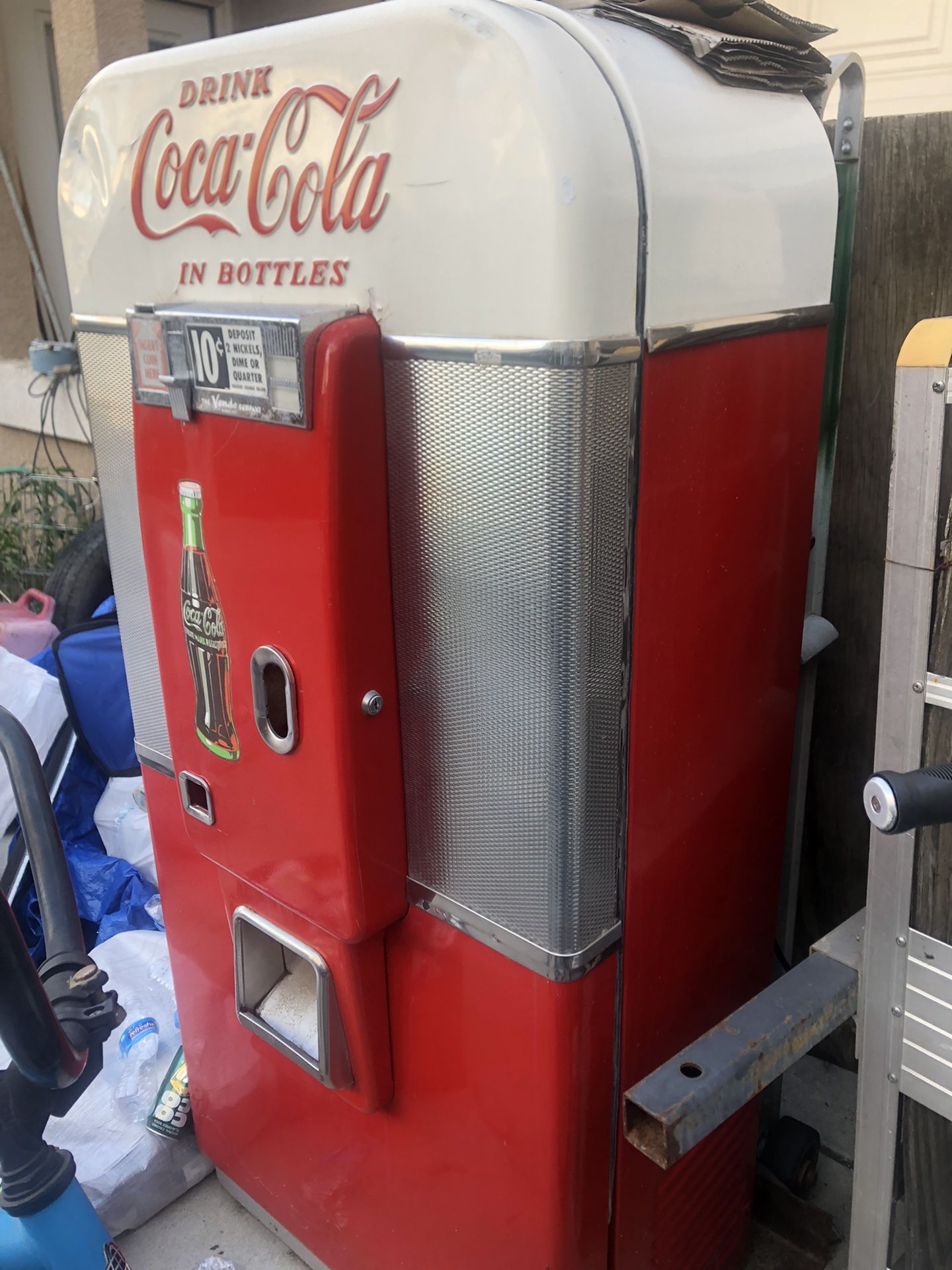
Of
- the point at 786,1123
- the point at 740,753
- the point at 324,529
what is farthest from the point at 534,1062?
the point at 786,1123

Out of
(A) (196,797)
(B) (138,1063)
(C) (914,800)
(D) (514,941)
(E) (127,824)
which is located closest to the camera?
(C) (914,800)

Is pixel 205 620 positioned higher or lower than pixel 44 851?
higher

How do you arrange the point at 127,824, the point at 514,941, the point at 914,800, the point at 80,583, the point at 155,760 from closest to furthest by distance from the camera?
the point at 914,800, the point at 514,941, the point at 155,760, the point at 127,824, the point at 80,583

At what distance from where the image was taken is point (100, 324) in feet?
5.36

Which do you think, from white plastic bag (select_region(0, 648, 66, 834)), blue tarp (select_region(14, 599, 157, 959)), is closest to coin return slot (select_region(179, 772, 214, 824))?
blue tarp (select_region(14, 599, 157, 959))

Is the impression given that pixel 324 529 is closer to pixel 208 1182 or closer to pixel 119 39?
pixel 208 1182

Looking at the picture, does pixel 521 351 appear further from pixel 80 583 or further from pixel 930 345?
pixel 80 583

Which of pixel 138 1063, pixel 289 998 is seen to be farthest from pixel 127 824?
pixel 289 998

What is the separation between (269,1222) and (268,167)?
1927 millimetres

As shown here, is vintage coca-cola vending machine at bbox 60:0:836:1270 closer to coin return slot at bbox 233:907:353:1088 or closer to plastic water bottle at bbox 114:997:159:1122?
coin return slot at bbox 233:907:353:1088

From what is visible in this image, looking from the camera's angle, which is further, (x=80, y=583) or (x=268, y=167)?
(x=80, y=583)

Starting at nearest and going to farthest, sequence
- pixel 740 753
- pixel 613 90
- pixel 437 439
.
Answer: pixel 613 90 < pixel 437 439 < pixel 740 753

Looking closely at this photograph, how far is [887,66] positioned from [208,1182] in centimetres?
361

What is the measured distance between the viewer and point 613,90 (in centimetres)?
108
